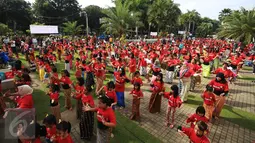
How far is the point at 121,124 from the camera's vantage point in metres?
6.21

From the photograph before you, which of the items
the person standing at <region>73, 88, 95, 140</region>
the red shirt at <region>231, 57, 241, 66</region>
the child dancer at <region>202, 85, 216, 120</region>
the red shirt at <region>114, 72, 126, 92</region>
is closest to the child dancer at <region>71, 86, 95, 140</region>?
the person standing at <region>73, 88, 95, 140</region>

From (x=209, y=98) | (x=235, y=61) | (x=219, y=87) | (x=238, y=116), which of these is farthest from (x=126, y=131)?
(x=235, y=61)

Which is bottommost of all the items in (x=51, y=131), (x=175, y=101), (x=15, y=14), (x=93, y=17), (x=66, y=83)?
(x=51, y=131)

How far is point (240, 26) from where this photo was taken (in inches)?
575

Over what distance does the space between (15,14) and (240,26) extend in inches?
1846

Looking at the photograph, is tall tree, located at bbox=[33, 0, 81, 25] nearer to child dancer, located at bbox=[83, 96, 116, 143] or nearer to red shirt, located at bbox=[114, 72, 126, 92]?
red shirt, located at bbox=[114, 72, 126, 92]

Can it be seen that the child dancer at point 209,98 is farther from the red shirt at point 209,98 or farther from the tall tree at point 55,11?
the tall tree at point 55,11

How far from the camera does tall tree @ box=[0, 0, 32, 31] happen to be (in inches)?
1651

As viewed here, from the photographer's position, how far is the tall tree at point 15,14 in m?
41.9

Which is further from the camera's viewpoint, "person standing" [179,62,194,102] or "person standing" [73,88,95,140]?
"person standing" [179,62,194,102]

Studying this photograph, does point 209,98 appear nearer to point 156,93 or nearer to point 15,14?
point 156,93

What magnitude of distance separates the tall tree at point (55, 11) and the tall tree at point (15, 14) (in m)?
3.46

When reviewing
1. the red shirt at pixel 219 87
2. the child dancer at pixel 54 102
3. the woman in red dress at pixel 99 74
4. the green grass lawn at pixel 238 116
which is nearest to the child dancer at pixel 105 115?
the child dancer at pixel 54 102

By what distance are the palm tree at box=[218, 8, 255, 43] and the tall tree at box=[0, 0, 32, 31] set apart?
4299 centimetres
